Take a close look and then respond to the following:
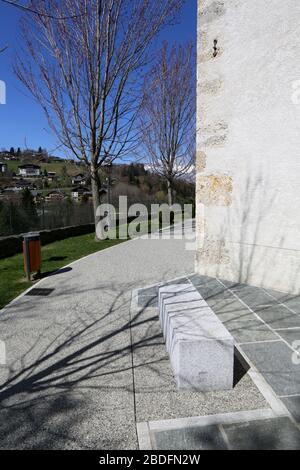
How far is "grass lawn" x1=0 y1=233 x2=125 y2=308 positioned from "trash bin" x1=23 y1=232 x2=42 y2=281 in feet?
1.04

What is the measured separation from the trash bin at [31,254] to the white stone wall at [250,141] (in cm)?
383

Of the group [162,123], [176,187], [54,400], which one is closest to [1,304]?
[54,400]

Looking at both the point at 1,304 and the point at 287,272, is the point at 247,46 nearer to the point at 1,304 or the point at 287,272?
the point at 287,272

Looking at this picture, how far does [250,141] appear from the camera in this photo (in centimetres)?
557

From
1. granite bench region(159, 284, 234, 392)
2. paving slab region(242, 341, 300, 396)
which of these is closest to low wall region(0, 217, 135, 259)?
granite bench region(159, 284, 234, 392)

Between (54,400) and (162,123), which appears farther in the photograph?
(162,123)

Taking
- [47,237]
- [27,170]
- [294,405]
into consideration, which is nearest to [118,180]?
[27,170]

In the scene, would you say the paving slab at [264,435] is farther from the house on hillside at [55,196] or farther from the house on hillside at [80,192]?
the house on hillside at [80,192]

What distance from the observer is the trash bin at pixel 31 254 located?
713cm

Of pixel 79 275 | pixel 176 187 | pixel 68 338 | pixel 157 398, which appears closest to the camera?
pixel 157 398

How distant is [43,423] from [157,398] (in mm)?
988

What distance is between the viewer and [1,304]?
18.6ft

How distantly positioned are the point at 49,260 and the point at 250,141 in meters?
6.72

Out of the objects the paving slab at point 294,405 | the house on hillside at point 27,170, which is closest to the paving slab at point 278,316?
the paving slab at point 294,405
